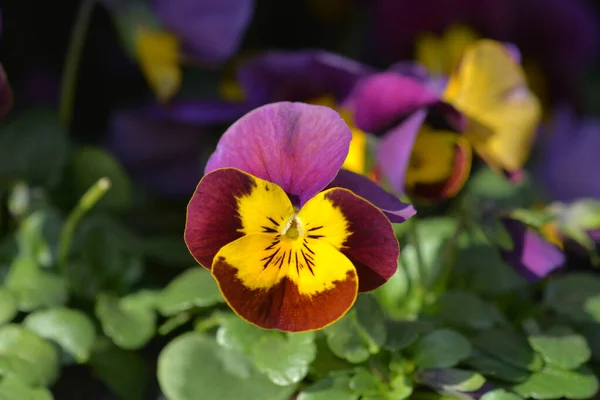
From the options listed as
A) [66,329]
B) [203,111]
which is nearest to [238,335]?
[66,329]

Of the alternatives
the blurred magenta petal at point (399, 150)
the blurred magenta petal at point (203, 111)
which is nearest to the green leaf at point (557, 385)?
the blurred magenta petal at point (399, 150)

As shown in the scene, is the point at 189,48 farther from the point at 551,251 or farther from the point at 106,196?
the point at 551,251

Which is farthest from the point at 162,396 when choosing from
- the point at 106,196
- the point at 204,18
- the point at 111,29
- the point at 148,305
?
the point at 111,29

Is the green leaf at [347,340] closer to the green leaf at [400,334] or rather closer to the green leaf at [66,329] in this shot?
the green leaf at [400,334]

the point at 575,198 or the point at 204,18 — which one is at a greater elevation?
the point at 204,18

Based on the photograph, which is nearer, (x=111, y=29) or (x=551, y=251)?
(x=551, y=251)

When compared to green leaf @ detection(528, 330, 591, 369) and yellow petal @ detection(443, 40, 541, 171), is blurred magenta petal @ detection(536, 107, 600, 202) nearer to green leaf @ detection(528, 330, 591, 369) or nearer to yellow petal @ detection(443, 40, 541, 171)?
yellow petal @ detection(443, 40, 541, 171)

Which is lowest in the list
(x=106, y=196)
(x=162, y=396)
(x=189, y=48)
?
(x=162, y=396)

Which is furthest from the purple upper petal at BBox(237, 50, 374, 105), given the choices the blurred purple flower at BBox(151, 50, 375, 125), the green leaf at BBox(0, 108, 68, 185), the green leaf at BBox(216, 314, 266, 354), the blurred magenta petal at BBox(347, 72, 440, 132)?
the green leaf at BBox(216, 314, 266, 354)
